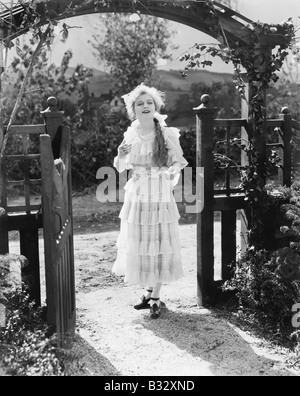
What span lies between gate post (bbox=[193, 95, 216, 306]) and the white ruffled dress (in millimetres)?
194

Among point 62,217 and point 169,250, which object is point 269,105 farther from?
point 62,217

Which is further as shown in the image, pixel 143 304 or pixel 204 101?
pixel 143 304

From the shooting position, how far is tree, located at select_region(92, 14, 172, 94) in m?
11.2

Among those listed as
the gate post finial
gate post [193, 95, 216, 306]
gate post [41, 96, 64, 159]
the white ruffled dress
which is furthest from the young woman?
gate post [41, 96, 64, 159]

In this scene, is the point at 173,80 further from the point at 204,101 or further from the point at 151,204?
the point at 151,204

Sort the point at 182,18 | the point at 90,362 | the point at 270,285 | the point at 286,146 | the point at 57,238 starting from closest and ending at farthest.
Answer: the point at 57,238 → the point at 90,362 → the point at 270,285 → the point at 182,18 → the point at 286,146

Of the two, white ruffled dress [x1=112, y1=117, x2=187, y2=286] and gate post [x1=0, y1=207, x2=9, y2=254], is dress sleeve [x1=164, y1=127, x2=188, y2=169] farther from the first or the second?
gate post [x1=0, y1=207, x2=9, y2=254]

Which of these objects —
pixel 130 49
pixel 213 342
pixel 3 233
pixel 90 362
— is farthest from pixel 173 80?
pixel 90 362

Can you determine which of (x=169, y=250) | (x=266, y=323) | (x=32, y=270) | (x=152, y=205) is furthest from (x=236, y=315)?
(x=32, y=270)

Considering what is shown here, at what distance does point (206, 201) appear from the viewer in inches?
186

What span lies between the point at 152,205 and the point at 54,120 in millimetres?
1071

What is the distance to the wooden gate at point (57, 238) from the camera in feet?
11.0

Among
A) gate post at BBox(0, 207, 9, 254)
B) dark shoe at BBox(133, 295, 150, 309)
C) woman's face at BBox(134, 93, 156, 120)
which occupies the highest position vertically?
woman's face at BBox(134, 93, 156, 120)

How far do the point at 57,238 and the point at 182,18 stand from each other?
2.18 meters
